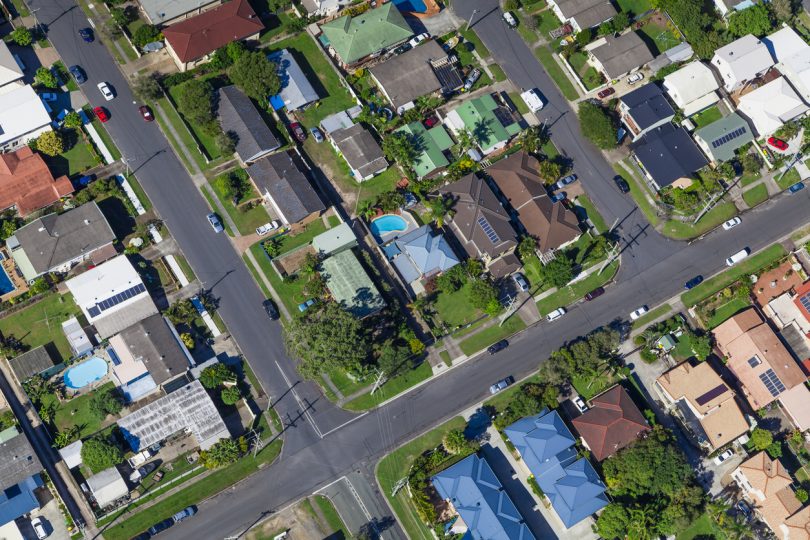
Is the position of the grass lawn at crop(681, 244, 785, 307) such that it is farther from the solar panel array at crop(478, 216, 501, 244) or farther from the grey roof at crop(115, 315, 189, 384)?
the grey roof at crop(115, 315, 189, 384)

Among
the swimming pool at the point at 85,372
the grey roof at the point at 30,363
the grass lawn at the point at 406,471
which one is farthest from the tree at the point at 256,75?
the grass lawn at the point at 406,471

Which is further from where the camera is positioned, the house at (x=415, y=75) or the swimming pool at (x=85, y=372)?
the house at (x=415, y=75)

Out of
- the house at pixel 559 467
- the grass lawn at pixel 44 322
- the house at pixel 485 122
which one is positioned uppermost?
the grass lawn at pixel 44 322

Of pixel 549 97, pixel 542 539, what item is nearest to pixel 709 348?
pixel 542 539

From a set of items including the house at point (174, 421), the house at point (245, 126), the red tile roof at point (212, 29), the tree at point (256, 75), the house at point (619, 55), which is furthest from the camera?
the house at point (619, 55)

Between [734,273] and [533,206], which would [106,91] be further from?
[734,273]

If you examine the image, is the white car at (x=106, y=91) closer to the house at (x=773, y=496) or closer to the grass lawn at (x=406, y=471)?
the grass lawn at (x=406, y=471)

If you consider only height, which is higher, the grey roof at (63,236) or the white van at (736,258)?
the grey roof at (63,236)
